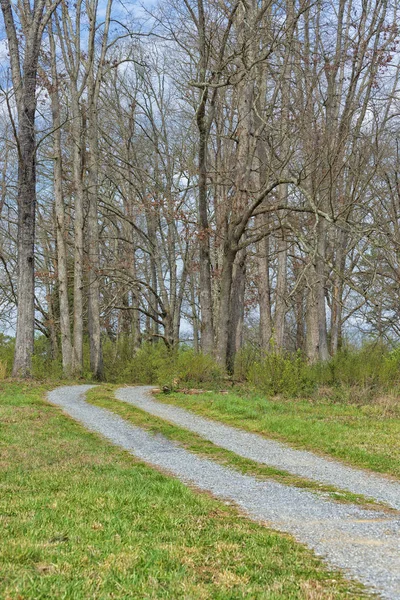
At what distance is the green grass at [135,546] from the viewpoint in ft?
10.9

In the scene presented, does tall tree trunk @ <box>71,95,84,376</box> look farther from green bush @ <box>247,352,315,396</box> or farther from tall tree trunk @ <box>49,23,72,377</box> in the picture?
green bush @ <box>247,352,315,396</box>

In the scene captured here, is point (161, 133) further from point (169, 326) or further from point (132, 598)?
point (132, 598)

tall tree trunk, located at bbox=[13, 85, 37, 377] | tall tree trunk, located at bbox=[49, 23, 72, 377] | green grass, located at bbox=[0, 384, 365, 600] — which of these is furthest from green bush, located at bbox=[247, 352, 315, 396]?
tall tree trunk, located at bbox=[49, 23, 72, 377]

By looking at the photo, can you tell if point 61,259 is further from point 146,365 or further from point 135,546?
point 135,546

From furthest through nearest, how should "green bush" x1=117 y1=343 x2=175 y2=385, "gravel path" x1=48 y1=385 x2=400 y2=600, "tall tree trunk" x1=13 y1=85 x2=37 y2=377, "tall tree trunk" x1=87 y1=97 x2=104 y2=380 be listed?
"tall tree trunk" x1=87 y1=97 x2=104 y2=380 → "green bush" x1=117 y1=343 x2=175 y2=385 → "tall tree trunk" x1=13 y1=85 x2=37 y2=377 → "gravel path" x1=48 y1=385 x2=400 y2=600

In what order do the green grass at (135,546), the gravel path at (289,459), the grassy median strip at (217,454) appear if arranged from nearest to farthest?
1. the green grass at (135,546)
2. the grassy median strip at (217,454)
3. the gravel path at (289,459)

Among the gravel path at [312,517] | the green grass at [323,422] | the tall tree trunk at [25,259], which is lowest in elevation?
the gravel path at [312,517]

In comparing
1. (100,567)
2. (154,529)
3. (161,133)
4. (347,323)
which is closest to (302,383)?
(154,529)


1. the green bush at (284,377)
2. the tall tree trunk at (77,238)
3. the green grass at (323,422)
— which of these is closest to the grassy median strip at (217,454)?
the green grass at (323,422)

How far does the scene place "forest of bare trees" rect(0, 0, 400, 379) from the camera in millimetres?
16578

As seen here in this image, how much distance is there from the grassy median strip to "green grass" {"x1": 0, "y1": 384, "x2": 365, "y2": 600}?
52.1 inches

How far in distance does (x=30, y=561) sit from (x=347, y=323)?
3639 cm

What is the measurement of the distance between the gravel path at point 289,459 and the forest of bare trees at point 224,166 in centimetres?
447

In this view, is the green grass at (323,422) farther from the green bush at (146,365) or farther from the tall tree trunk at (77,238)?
the tall tree trunk at (77,238)
